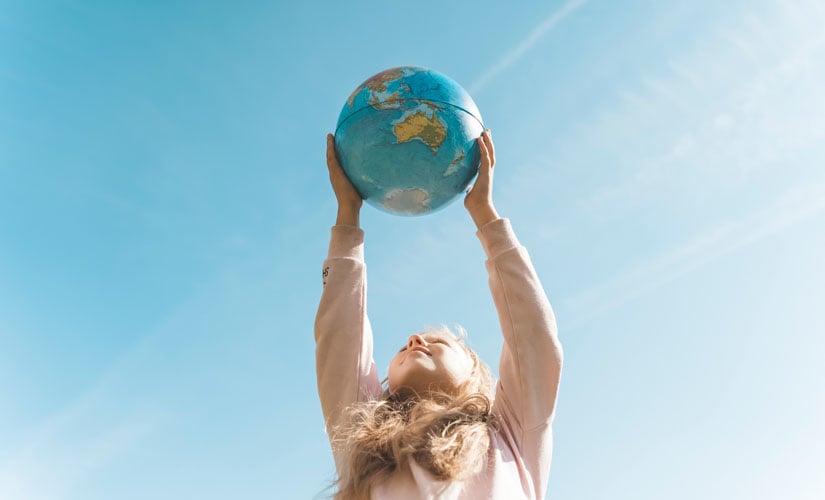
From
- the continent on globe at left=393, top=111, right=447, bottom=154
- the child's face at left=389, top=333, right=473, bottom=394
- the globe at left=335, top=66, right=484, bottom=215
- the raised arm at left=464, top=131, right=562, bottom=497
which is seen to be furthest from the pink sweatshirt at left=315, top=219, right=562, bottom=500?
the continent on globe at left=393, top=111, right=447, bottom=154

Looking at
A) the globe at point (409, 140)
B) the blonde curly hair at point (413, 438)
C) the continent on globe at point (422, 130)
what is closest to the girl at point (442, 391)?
the blonde curly hair at point (413, 438)

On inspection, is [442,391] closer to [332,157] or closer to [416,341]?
[416,341]

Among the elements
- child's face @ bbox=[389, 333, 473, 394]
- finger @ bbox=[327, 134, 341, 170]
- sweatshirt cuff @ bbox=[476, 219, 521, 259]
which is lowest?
child's face @ bbox=[389, 333, 473, 394]

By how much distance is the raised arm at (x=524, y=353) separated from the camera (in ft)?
11.1

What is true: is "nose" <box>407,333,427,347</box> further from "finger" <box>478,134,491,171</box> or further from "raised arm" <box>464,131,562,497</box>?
"finger" <box>478,134,491,171</box>

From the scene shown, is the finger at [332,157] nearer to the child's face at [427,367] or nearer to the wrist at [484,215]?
the wrist at [484,215]

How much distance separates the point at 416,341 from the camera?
3.87 meters

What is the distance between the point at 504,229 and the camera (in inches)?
153

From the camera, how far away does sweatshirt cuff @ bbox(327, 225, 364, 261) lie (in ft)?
12.9

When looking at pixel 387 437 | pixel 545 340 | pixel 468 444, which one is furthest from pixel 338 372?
pixel 545 340

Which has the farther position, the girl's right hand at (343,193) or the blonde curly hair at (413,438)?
the girl's right hand at (343,193)

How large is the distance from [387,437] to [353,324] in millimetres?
694

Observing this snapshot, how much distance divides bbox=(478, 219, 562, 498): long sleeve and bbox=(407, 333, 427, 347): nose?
18.7 inches

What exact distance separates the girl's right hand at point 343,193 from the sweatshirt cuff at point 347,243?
0.06 m
